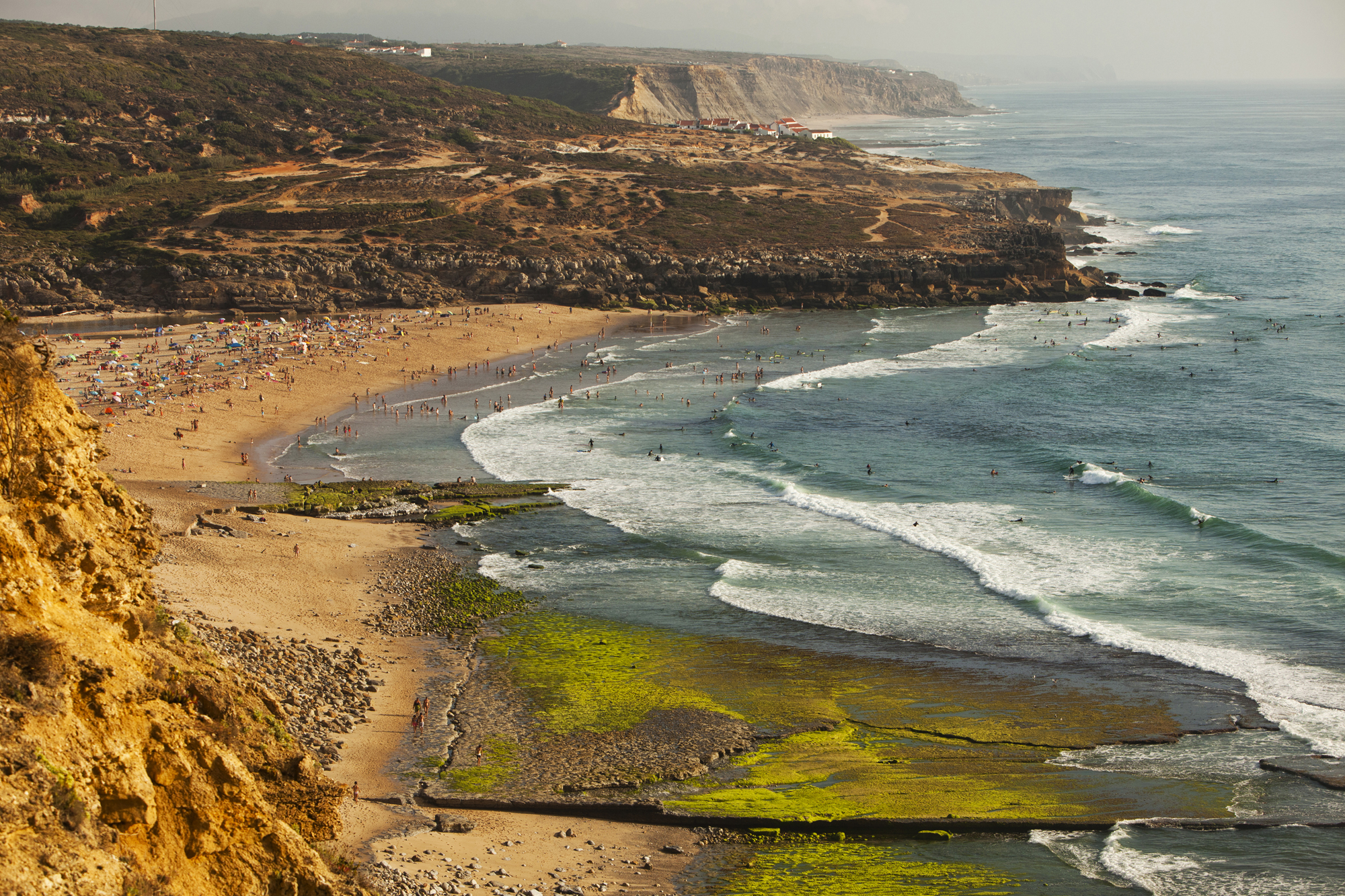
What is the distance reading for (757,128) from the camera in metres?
175

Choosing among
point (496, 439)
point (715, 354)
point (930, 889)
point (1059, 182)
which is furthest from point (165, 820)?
point (1059, 182)

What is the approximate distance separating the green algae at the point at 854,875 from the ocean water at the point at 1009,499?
2.42ft

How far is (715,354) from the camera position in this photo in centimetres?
6669

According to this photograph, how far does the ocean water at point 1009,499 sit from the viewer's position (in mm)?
24750

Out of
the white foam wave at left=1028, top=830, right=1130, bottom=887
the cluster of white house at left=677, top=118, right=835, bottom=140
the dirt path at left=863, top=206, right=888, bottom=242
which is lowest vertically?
the white foam wave at left=1028, top=830, right=1130, bottom=887

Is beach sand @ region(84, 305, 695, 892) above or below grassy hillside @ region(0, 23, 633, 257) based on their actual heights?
below

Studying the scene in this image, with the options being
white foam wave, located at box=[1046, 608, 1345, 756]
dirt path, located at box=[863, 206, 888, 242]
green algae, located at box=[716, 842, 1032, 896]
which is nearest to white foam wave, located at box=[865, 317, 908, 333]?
dirt path, located at box=[863, 206, 888, 242]

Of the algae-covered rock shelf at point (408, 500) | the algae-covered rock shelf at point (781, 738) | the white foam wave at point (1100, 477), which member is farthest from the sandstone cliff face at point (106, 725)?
the white foam wave at point (1100, 477)

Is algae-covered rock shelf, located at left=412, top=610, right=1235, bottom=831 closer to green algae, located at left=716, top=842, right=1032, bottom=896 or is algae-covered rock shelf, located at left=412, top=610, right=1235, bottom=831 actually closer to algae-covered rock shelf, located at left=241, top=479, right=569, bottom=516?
green algae, located at left=716, top=842, right=1032, bottom=896

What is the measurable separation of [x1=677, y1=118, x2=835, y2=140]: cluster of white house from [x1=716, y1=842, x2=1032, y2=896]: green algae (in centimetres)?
13881

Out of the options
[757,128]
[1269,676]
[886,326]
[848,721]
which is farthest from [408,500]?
[757,128]

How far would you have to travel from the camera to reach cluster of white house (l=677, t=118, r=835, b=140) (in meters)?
159

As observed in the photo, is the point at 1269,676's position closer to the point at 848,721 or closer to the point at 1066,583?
the point at 1066,583

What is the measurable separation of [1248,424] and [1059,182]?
332ft
